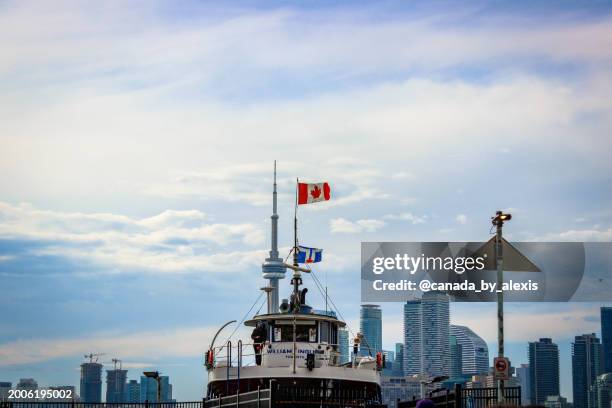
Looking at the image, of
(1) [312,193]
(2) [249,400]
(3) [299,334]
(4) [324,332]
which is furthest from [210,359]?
(2) [249,400]

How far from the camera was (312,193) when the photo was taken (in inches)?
2317

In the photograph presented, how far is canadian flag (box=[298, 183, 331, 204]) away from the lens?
192 feet

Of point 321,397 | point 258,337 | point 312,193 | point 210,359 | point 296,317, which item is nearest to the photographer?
point 321,397

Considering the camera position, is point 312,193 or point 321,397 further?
point 312,193

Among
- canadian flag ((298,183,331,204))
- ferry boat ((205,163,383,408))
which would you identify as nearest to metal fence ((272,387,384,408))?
ferry boat ((205,163,383,408))

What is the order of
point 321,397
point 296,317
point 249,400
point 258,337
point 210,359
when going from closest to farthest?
point 249,400 < point 321,397 < point 296,317 < point 258,337 < point 210,359

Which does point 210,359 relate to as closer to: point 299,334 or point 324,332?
point 299,334

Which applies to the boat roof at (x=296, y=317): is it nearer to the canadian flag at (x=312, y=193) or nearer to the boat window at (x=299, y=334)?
the boat window at (x=299, y=334)

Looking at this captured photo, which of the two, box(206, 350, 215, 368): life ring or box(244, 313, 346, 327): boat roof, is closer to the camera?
box(244, 313, 346, 327): boat roof

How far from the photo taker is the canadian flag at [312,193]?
5856cm

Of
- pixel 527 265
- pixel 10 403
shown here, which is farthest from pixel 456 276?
pixel 10 403

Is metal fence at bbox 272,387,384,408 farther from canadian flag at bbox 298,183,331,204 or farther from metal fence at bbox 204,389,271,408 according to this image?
canadian flag at bbox 298,183,331,204

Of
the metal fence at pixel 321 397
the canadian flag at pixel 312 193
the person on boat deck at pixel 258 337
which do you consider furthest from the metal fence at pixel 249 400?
the canadian flag at pixel 312 193

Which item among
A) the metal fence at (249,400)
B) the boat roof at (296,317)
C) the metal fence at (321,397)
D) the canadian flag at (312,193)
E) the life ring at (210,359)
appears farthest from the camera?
the canadian flag at (312,193)
